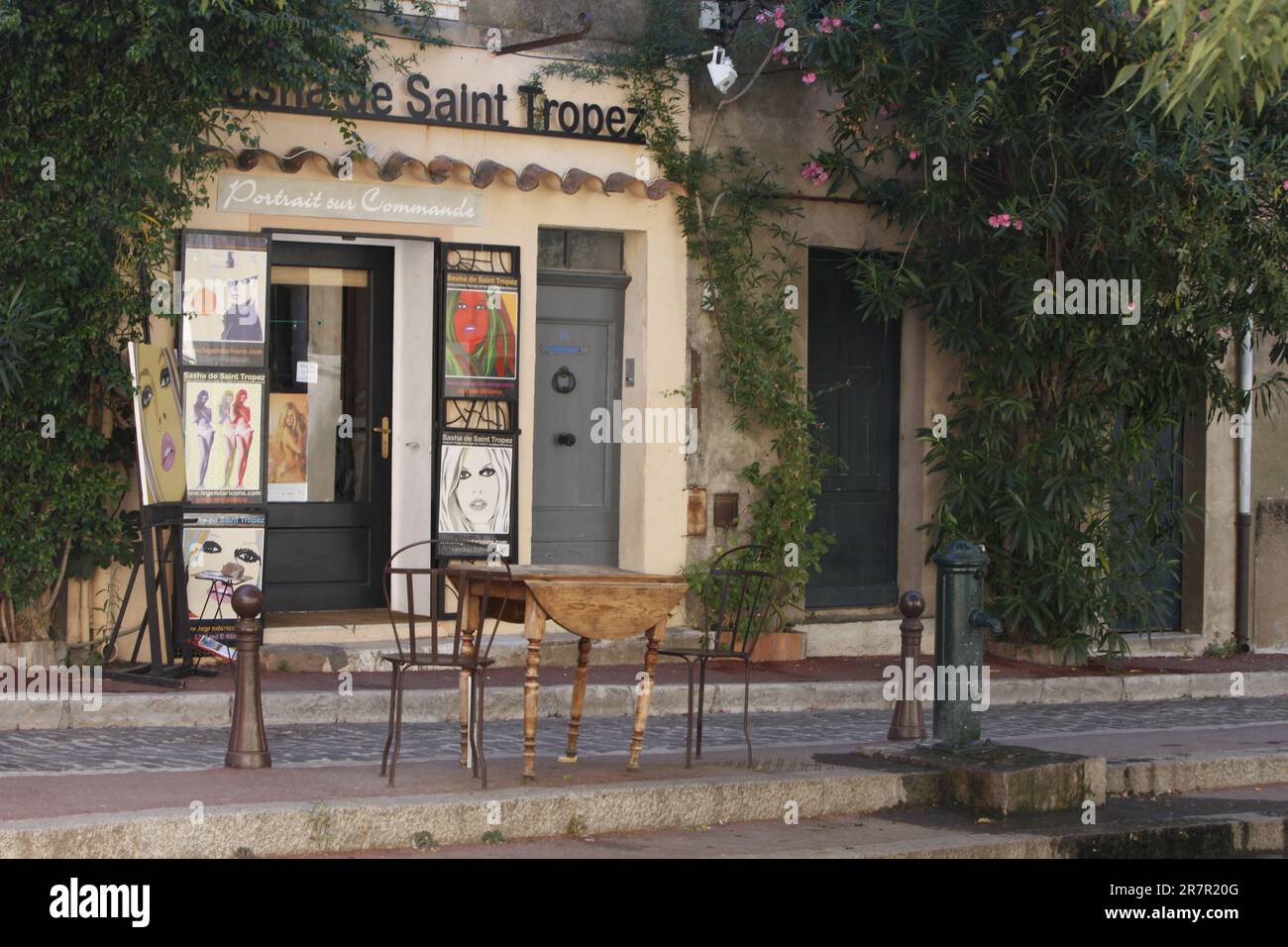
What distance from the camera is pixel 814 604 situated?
1363 centimetres

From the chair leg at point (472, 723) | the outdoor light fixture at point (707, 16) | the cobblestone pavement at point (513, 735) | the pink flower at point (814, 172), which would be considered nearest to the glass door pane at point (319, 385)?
the cobblestone pavement at point (513, 735)

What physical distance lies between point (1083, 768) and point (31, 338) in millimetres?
6193

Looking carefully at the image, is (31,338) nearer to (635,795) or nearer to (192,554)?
(192,554)

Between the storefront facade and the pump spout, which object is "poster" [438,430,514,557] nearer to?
the storefront facade

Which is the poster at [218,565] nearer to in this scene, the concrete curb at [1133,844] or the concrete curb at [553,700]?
the concrete curb at [553,700]

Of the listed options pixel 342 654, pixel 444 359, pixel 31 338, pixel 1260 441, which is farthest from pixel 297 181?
pixel 1260 441

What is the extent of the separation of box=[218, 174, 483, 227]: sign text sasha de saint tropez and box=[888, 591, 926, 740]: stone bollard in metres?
4.25

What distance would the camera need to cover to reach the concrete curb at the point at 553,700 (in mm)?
9586

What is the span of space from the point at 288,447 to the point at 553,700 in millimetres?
2894

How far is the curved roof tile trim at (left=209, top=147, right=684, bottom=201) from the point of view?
37.0ft

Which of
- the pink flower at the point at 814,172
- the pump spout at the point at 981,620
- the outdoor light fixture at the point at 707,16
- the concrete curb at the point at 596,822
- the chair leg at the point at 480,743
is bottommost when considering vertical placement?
the concrete curb at the point at 596,822

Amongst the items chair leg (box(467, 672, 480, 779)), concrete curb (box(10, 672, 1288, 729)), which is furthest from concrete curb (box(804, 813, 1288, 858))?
concrete curb (box(10, 672, 1288, 729))

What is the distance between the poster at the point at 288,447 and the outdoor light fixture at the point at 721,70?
3667mm

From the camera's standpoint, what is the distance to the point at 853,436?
45.8 feet
